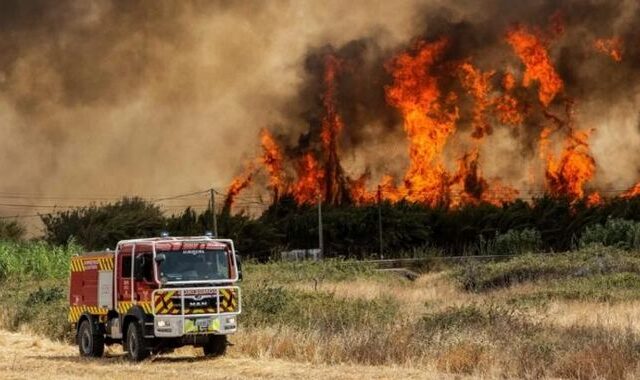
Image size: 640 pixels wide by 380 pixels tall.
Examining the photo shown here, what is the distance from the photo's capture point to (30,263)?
48.8 m

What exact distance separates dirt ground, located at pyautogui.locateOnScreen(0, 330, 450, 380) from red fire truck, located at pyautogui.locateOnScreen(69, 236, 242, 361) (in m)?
0.51

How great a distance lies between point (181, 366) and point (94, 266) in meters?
4.59

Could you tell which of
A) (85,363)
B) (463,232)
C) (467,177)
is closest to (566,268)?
(85,363)

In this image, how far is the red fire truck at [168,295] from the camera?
67.7 feet

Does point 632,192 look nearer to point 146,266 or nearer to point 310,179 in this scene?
point 310,179

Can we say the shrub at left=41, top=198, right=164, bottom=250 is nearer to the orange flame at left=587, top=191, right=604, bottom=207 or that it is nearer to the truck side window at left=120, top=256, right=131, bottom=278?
the orange flame at left=587, top=191, right=604, bottom=207

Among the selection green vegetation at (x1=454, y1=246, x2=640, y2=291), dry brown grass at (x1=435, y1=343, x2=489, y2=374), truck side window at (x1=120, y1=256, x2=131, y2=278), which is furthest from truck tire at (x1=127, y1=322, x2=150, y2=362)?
green vegetation at (x1=454, y1=246, x2=640, y2=291)

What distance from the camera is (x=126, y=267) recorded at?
21766 mm

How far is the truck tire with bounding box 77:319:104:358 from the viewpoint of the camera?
22422 mm

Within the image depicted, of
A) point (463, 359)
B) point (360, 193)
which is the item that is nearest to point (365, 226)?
point (360, 193)

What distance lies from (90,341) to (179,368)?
13.5 ft

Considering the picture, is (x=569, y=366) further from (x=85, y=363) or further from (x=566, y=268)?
(x=566, y=268)

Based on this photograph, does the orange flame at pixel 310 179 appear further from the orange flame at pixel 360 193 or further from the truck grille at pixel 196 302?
the truck grille at pixel 196 302

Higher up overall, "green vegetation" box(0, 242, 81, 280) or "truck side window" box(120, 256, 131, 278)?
"green vegetation" box(0, 242, 81, 280)
